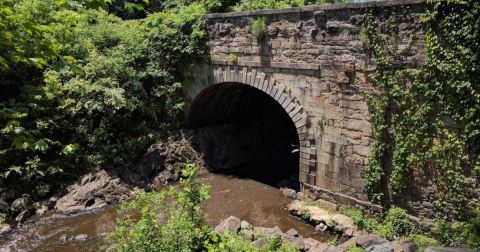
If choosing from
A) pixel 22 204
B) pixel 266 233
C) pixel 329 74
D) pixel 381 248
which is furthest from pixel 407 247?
pixel 22 204

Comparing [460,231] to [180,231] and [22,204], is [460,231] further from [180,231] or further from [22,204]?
[22,204]

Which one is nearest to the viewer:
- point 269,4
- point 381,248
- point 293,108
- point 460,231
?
point 381,248

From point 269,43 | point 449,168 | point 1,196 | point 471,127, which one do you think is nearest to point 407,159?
point 449,168

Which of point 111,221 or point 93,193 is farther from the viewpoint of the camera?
point 93,193

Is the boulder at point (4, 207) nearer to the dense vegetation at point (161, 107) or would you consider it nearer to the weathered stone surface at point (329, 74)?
the dense vegetation at point (161, 107)

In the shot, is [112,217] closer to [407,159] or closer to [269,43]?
[269,43]

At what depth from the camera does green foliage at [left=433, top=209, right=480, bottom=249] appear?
753cm

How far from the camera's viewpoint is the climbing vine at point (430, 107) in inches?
313

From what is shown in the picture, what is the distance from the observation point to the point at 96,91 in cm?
1280

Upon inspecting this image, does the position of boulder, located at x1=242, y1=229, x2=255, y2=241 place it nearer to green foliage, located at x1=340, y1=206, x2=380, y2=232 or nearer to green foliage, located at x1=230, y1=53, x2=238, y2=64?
green foliage, located at x1=340, y1=206, x2=380, y2=232

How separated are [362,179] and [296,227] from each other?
2098 millimetres

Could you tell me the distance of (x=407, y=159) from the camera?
914 cm

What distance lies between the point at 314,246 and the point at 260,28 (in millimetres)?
6384

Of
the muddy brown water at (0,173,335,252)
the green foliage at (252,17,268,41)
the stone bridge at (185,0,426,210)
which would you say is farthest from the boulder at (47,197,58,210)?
the green foliage at (252,17,268,41)
